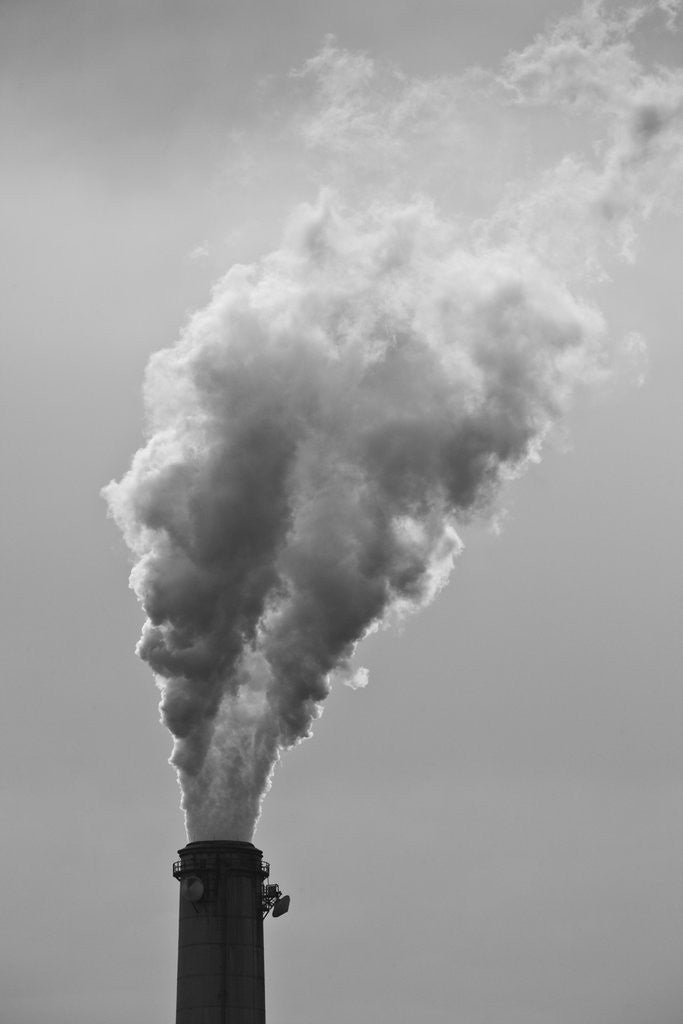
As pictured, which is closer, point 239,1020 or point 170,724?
point 239,1020

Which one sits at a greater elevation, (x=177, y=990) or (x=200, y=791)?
(x=200, y=791)

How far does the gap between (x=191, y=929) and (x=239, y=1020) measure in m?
3.58

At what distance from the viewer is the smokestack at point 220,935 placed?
175 feet

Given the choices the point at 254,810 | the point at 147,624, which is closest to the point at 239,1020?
the point at 254,810

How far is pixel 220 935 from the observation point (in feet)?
177

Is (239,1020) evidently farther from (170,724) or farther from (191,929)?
(170,724)

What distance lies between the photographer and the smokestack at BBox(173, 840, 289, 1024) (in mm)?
53219

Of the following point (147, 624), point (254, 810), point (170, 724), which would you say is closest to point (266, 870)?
point (254, 810)

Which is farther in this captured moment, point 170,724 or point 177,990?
point 170,724

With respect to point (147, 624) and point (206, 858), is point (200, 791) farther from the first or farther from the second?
point (147, 624)

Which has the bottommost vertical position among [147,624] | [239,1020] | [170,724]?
[239,1020]

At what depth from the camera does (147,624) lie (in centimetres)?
5925

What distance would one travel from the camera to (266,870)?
56344 millimetres

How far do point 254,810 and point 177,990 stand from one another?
710cm
